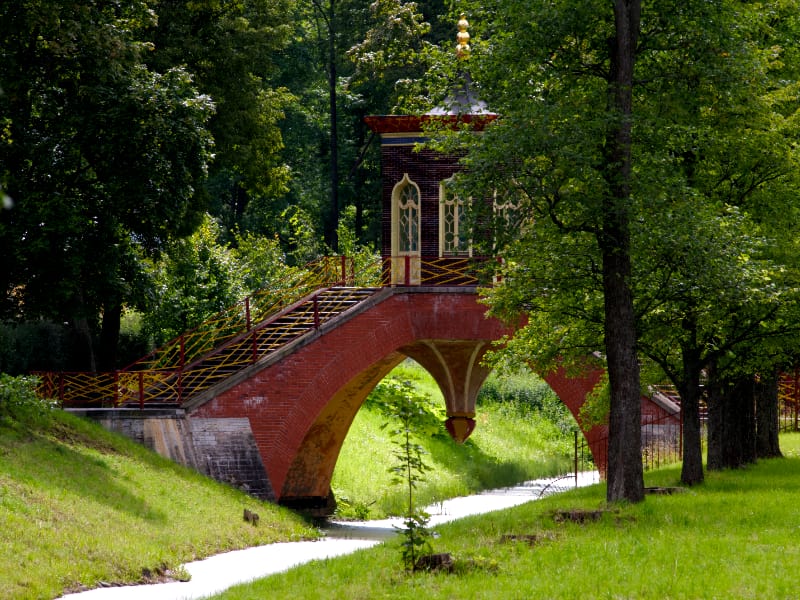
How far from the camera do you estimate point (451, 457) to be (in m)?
42.9

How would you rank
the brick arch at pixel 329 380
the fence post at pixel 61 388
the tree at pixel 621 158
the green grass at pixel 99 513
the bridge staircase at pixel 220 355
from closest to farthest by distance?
the green grass at pixel 99 513 < the tree at pixel 621 158 < the fence post at pixel 61 388 < the bridge staircase at pixel 220 355 < the brick arch at pixel 329 380

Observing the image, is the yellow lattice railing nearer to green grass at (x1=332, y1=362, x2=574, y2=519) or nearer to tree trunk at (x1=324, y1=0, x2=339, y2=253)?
green grass at (x1=332, y1=362, x2=574, y2=519)

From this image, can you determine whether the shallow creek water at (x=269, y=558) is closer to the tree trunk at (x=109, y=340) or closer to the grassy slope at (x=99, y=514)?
the grassy slope at (x=99, y=514)

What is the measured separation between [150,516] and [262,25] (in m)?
16.0

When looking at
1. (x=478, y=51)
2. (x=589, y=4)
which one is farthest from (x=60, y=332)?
(x=589, y=4)

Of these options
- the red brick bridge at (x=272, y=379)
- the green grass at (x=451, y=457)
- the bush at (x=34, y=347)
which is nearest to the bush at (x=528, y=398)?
the green grass at (x=451, y=457)

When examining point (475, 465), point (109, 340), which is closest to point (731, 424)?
point (109, 340)

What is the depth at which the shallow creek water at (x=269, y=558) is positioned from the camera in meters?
17.9

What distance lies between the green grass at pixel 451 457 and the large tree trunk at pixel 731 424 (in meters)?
8.57

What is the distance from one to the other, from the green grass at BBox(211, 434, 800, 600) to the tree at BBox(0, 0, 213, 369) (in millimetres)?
9491

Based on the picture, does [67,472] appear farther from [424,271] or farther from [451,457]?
[451,457]

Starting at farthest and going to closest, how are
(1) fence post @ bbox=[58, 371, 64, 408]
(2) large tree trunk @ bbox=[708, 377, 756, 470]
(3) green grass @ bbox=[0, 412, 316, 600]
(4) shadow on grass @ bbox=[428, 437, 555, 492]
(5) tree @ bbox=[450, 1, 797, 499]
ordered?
1. (4) shadow on grass @ bbox=[428, 437, 555, 492]
2. (1) fence post @ bbox=[58, 371, 64, 408]
3. (2) large tree trunk @ bbox=[708, 377, 756, 470]
4. (5) tree @ bbox=[450, 1, 797, 499]
5. (3) green grass @ bbox=[0, 412, 316, 600]

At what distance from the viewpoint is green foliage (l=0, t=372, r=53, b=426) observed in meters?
22.5

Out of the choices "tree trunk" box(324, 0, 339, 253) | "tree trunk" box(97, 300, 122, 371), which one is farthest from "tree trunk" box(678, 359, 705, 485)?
"tree trunk" box(324, 0, 339, 253)
